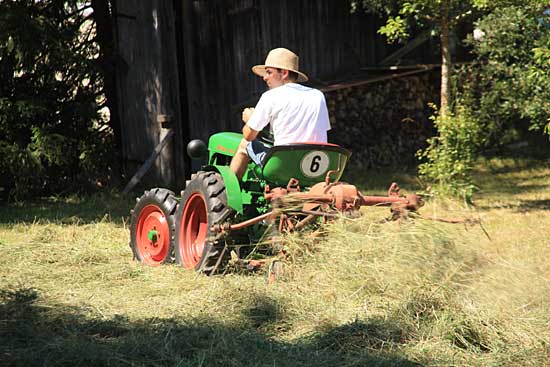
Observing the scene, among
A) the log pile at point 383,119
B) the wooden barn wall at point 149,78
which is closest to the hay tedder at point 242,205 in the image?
the wooden barn wall at point 149,78

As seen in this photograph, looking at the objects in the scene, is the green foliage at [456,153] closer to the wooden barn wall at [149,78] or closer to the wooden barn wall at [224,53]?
the wooden barn wall at [224,53]

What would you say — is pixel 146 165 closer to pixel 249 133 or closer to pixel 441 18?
pixel 441 18

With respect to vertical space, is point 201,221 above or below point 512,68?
below

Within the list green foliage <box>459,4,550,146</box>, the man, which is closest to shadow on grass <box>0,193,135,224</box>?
the man

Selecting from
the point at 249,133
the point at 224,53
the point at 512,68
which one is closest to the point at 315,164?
the point at 249,133

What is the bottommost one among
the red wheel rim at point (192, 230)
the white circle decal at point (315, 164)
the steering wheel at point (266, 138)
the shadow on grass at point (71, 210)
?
the shadow on grass at point (71, 210)

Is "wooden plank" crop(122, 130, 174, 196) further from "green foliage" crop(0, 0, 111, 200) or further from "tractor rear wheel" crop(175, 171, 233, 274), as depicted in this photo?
"tractor rear wheel" crop(175, 171, 233, 274)

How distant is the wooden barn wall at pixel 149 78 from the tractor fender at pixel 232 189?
178 inches

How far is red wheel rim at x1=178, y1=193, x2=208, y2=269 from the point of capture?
6555 mm

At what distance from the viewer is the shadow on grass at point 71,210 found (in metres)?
8.92

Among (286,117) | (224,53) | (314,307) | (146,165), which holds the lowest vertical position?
(314,307)

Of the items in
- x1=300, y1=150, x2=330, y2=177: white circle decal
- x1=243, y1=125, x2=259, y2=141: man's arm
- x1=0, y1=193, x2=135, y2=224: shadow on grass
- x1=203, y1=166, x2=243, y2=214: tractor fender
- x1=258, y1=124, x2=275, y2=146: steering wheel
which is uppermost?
x1=243, y1=125, x2=259, y2=141: man's arm

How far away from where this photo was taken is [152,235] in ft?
22.9

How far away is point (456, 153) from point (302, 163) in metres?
3.93
